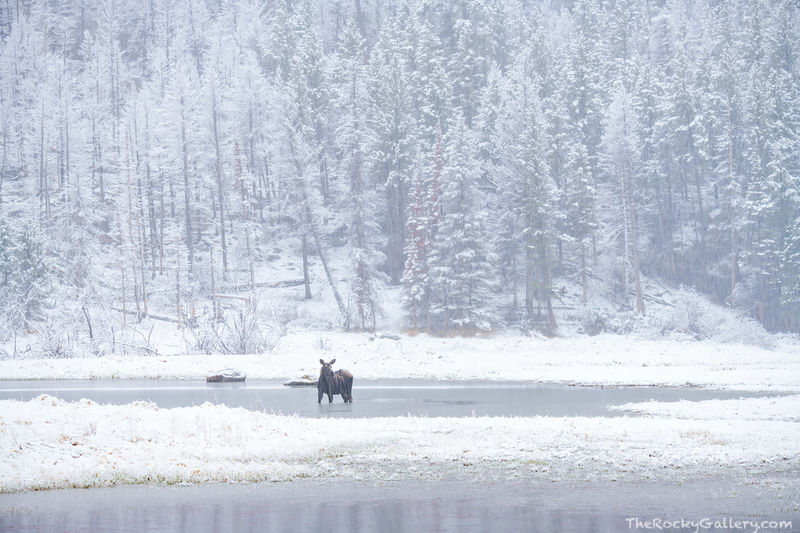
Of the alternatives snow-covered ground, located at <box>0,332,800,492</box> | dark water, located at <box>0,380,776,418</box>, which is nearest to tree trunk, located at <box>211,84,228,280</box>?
dark water, located at <box>0,380,776,418</box>

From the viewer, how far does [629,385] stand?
29734 millimetres

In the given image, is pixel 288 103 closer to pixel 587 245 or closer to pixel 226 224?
pixel 226 224

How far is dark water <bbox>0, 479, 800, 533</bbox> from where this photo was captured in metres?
9.59

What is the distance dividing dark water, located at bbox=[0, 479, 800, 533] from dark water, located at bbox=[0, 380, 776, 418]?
845 centimetres

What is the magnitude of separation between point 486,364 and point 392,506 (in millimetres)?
28731

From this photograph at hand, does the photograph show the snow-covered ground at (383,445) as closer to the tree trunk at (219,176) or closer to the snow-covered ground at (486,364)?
the snow-covered ground at (486,364)

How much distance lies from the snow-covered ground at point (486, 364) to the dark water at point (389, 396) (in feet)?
9.27

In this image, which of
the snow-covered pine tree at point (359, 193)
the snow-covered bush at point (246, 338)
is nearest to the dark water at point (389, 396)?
the snow-covered bush at point (246, 338)

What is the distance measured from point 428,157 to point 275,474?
53878 mm

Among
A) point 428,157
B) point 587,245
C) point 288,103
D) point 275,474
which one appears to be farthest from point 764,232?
point 275,474

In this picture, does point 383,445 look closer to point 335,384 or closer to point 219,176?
point 335,384

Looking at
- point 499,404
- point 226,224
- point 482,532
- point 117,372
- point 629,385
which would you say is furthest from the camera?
point 226,224

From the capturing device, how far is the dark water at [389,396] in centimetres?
2158

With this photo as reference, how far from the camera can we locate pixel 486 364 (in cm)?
3909
